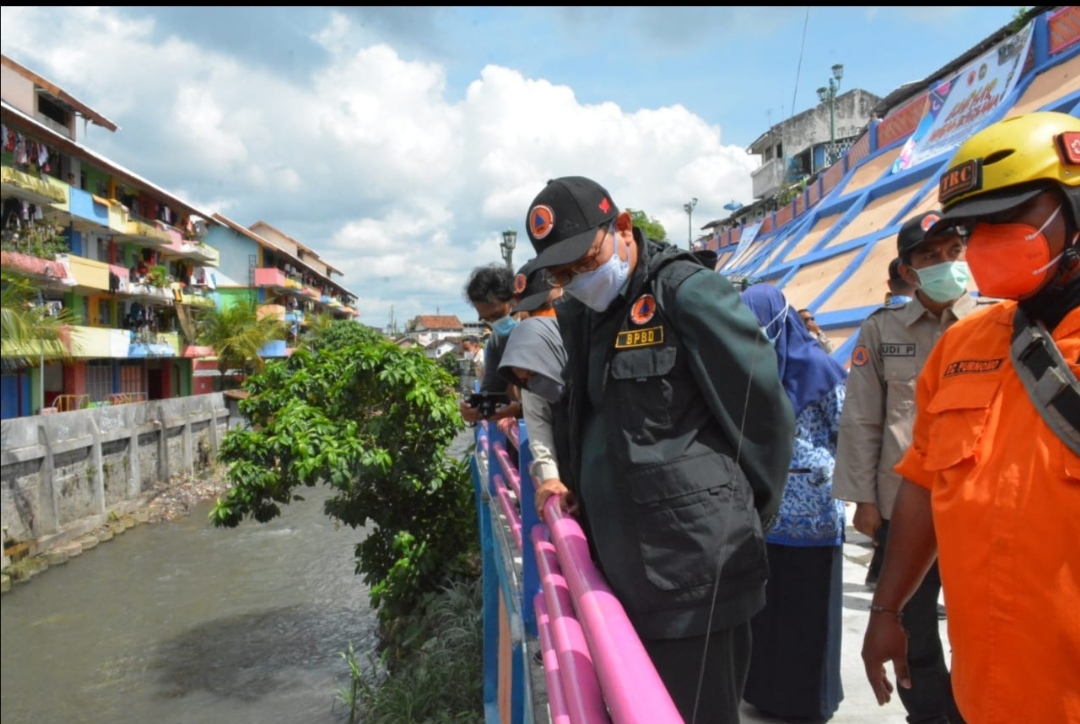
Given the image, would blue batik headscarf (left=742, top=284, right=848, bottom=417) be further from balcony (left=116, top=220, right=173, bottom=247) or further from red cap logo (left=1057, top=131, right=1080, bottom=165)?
balcony (left=116, top=220, right=173, bottom=247)

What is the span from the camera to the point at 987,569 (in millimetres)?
1292

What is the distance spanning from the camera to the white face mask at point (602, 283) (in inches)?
72.5

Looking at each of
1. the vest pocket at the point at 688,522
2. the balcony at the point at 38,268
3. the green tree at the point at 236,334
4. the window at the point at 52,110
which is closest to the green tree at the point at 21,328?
the balcony at the point at 38,268

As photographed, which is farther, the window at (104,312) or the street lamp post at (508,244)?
the window at (104,312)

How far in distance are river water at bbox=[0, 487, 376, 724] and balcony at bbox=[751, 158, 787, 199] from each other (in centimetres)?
2357

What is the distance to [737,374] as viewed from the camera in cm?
162

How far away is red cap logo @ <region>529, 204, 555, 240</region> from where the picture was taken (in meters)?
1.85

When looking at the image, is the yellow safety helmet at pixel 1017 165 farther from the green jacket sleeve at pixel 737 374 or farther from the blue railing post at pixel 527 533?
the blue railing post at pixel 527 533

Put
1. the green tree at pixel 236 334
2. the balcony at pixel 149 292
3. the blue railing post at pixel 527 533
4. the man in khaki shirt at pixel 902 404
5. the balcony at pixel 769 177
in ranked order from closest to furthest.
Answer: the man in khaki shirt at pixel 902 404
the blue railing post at pixel 527 533
the balcony at pixel 149 292
the green tree at pixel 236 334
the balcony at pixel 769 177

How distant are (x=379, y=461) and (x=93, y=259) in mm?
22486

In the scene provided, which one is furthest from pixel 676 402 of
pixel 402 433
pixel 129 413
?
pixel 129 413

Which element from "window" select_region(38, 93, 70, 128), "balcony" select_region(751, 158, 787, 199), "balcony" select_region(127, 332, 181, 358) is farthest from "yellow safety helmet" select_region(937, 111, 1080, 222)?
"balcony" select_region(751, 158, 787, 199)

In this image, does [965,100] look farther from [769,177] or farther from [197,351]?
[197,351]

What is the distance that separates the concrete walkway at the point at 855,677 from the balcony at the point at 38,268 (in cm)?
1859
